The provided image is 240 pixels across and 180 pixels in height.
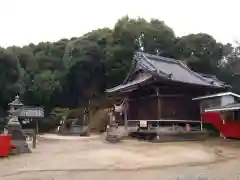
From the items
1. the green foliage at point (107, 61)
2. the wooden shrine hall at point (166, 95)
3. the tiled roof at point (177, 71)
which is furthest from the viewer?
the green foliage at point (107, 61)

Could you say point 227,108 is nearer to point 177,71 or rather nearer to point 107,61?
point 177,71

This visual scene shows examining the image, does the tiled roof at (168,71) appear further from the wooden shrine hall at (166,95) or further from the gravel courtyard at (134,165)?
the gravel courtyard at (134,165)

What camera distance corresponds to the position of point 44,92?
40.9 metres

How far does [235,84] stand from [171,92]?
825 inches

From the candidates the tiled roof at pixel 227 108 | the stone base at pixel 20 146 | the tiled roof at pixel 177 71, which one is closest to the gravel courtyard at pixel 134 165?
the stone base at pixel 20 146

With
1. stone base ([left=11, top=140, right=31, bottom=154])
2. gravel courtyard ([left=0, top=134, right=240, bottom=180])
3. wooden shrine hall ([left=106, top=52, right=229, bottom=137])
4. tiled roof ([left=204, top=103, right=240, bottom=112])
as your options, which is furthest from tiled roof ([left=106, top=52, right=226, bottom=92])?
stone base ([left=11, top=140, right=31, bottom=154])

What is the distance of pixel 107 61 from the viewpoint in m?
41.4

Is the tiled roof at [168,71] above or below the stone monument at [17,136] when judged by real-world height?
above

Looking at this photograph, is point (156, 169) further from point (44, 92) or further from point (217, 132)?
point (44, 92)

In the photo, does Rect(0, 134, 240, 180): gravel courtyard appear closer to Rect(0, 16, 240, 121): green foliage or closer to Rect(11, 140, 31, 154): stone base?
Rect(11, 140, 31, 154): stone base

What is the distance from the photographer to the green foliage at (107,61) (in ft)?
133

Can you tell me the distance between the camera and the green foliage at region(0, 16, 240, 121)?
40.5 m

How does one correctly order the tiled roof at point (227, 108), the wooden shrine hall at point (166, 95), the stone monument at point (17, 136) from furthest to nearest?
the wooden shrine hall at point (166, 95) → the tiled roof at point (227, 108) → the stone monument at point (17, 136)

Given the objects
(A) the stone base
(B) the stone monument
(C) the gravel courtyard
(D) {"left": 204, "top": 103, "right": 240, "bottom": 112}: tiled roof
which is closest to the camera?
(C) the gravel courtyard
